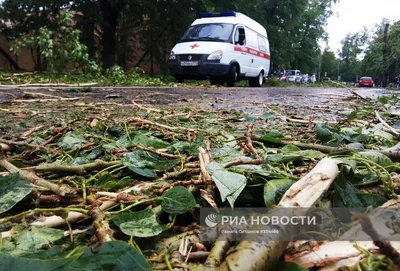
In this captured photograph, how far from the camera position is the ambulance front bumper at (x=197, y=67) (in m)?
10.5

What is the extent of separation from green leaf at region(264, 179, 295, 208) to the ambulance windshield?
34.8ft

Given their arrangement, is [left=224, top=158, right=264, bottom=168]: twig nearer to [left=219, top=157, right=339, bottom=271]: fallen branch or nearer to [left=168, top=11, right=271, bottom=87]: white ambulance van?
[left=219, top=157, right=339, bottom=271]: fallen branch

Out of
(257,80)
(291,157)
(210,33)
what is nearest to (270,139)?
(291,157)

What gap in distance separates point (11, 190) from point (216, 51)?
10.1 meters

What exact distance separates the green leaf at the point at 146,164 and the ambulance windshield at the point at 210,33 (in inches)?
406

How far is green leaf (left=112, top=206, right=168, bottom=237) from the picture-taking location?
760 mm

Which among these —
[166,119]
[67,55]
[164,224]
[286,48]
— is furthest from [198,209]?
[286,48]

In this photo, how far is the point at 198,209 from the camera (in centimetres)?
92

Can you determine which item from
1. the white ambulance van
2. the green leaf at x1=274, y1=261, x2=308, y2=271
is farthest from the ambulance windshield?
the green leaf at x1=274, y1=261, x2=308, y2=271

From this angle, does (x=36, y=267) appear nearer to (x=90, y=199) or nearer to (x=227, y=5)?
(x=90, y=199)

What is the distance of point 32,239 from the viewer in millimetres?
766

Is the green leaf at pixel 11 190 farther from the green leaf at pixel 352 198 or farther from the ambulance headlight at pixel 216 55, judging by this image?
the ambulance headlight at pixel 216 55

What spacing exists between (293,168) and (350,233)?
43 centimetres

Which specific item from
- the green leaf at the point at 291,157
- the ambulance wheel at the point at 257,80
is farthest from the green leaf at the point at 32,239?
the ambulance wheel at the point at 257,80
